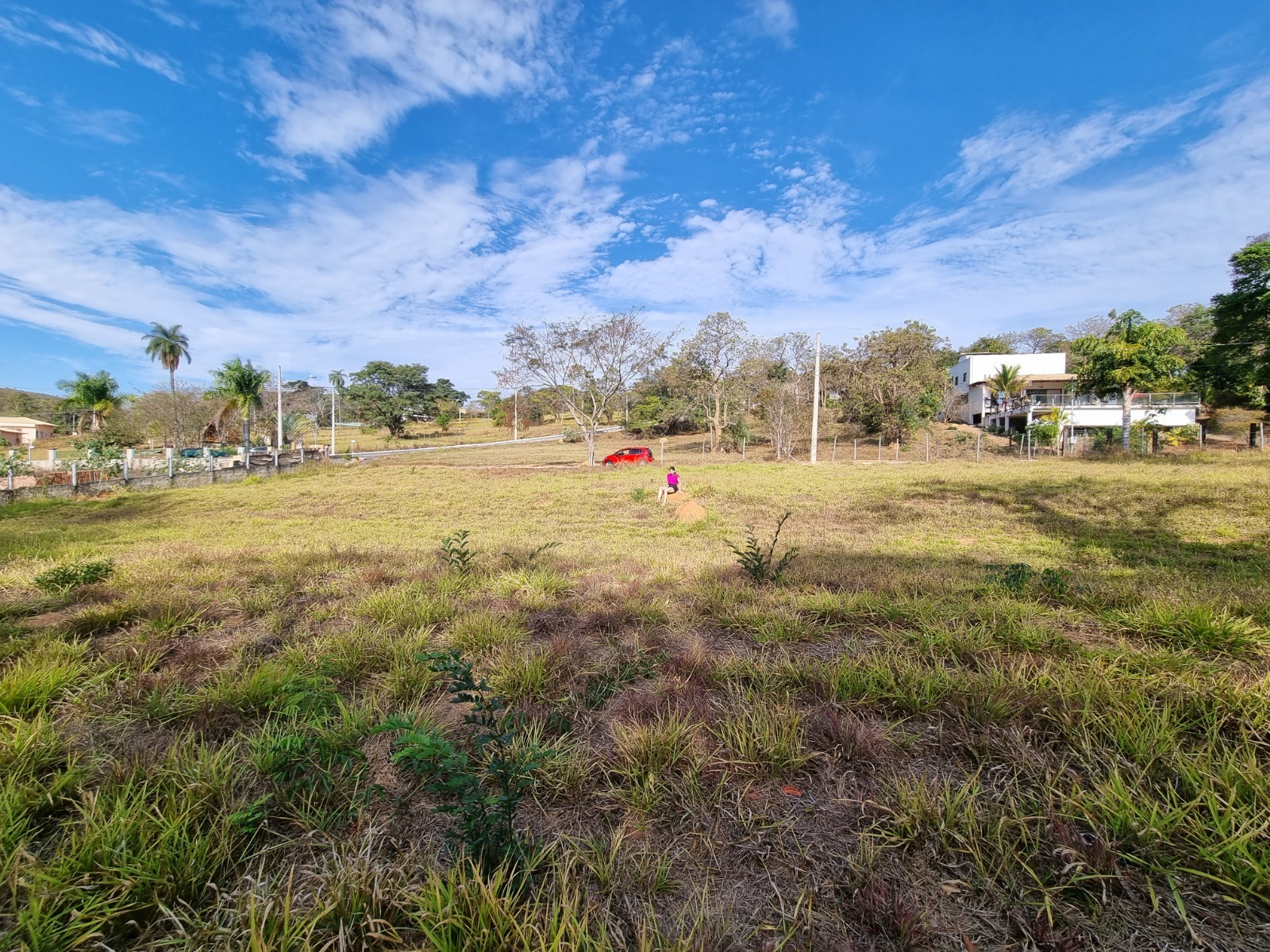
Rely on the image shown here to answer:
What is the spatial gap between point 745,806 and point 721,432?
3497cm

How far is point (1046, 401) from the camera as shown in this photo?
33344mm

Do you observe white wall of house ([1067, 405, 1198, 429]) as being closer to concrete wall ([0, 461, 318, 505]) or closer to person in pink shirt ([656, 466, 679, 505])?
person in pink shirt ([656, 466, 679, 505])

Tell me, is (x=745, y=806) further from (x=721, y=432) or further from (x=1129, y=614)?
(x=721, y=432)

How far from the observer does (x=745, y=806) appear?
1.83m

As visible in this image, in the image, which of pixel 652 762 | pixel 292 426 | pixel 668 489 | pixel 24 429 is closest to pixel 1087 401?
pixel 668 489

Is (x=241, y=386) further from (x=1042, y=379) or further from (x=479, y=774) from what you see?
(x=1042, y=379)

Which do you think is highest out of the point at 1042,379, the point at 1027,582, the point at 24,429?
the point at 1042,379

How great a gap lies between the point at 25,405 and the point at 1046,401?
103279mm

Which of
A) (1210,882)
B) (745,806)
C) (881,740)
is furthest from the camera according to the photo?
(881,740)

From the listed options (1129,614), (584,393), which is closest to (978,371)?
(584,393)

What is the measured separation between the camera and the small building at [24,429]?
44125 mm

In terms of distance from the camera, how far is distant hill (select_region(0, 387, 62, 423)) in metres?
58.2

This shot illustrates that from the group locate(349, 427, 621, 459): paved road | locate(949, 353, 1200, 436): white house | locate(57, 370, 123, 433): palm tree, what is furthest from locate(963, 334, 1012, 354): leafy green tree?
locate(57, 370, 123, 433): palm tree

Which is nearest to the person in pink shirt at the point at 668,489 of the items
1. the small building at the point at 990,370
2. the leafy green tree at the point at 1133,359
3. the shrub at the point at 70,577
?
the shrub at the point at 70,577
